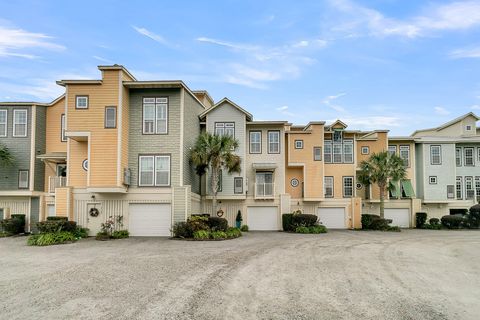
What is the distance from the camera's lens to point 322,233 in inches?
1206

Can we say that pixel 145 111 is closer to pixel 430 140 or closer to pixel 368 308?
pixel 368 308

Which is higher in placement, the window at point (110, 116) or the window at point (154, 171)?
the window at point (110, 116)

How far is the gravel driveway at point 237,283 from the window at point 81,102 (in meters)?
9.38

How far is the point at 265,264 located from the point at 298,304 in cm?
500

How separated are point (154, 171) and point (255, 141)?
1006 cm

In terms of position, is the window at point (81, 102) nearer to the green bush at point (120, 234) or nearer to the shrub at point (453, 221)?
the green bush at point (120, 234)

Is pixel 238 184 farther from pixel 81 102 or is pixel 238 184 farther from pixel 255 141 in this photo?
pixel 81 102

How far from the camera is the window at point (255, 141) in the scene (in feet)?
113

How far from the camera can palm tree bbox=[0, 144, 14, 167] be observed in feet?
98.9

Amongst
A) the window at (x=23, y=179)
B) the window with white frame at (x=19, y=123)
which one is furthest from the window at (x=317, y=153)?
the window with white frame at (x=19, y=123)

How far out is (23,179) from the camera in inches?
1211

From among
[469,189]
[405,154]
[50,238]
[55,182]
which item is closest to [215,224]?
[50,238]

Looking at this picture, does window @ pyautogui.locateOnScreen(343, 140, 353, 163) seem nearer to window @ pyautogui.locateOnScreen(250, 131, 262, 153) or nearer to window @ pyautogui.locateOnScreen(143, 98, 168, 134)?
window @ pyautogui.locateOnScreen(250, 131, 262, 153)

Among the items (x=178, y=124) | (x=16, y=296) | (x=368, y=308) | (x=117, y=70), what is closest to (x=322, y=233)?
(x=178, y=124)
